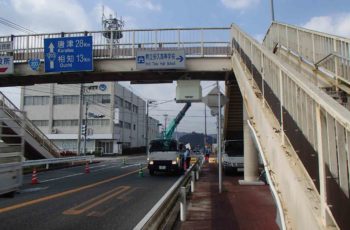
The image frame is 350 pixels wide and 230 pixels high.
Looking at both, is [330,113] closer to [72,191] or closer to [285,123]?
[285,123]

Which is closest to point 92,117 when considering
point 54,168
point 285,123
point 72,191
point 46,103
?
point 46,103

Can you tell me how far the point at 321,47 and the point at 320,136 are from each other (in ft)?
25.5

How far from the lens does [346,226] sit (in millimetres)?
3688

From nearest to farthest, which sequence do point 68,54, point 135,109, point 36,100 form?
point 68,54 < point 36,100 < point 135,109

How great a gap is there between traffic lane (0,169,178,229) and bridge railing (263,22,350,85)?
6098 millimetres

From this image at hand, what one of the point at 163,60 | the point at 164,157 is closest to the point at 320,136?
the point at 163,60

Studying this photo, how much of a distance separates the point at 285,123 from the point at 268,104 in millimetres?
1801

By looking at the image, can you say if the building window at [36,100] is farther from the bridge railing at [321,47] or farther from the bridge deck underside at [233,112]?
the bridge railing at [321,47]

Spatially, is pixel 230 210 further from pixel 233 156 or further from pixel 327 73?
pixel 233 156

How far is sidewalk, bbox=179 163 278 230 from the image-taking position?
28.5 ft

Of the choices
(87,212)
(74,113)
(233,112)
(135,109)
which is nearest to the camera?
(87,212)

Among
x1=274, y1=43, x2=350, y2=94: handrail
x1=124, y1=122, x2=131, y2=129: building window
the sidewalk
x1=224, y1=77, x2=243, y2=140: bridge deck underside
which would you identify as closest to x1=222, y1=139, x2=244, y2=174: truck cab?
x1=224, y1=77, x2=243, y2=140: bridge deck underside

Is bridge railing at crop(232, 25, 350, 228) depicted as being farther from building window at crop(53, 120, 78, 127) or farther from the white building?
building window at crop(53, 120, 78, 127)

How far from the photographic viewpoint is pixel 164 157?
901 inches
